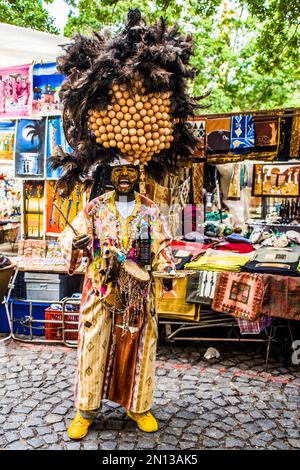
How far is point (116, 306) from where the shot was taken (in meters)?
3.16

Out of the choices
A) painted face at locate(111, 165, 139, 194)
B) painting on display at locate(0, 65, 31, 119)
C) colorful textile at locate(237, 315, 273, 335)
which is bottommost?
colorful textile at locate(237, 315, 273, 335)

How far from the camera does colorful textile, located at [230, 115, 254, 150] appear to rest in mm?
5598

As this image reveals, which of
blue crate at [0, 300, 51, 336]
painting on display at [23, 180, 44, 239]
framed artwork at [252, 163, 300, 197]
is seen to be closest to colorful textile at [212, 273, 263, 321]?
blue crate at [0, 300, 51, 336]

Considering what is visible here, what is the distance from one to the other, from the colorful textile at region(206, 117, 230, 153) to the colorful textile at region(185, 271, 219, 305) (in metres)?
1.85

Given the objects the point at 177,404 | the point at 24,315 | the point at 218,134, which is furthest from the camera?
the point at 218,134

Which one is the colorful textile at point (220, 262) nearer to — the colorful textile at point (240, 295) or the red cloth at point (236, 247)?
the colorful textile at point (240, 295)

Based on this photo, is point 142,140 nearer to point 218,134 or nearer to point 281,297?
point 281,297

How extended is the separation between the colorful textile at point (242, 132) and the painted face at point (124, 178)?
282cm

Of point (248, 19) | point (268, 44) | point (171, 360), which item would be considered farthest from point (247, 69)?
point (171, 360)

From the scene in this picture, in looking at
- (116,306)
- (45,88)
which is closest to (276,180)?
(45,88)

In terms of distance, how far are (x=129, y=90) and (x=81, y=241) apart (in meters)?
1.02

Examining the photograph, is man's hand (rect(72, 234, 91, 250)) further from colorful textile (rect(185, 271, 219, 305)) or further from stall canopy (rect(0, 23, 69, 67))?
stall canopy (rect(0, 23, 69, 67))

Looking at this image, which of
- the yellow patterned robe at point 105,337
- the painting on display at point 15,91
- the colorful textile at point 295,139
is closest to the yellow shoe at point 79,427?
the yellow patterned robe at point 105,337

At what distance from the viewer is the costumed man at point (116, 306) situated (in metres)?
3.12
